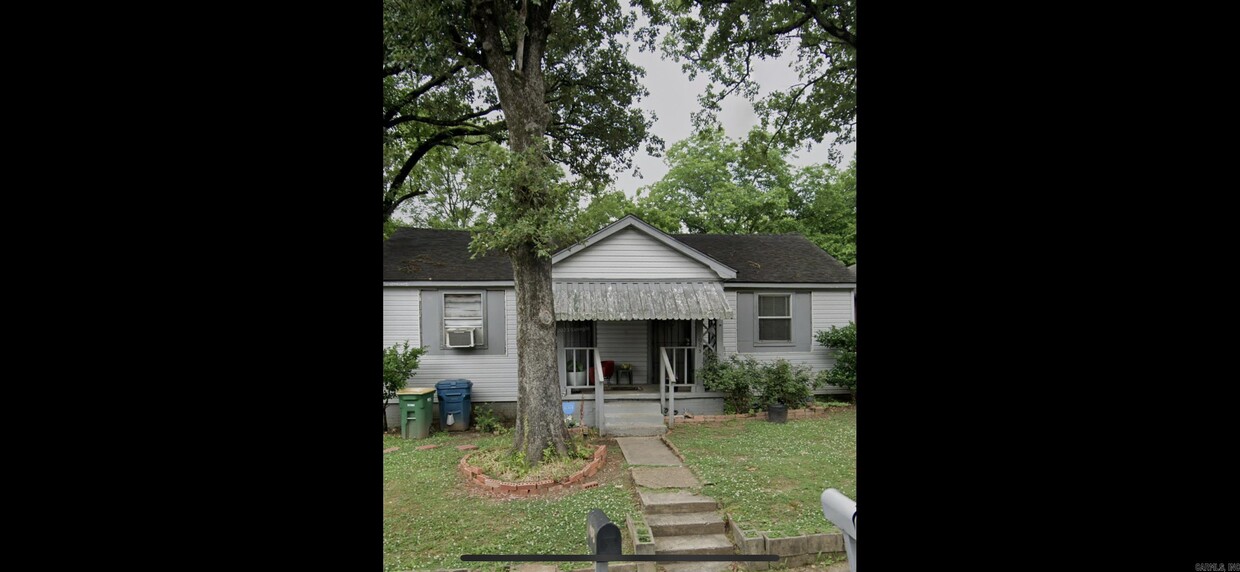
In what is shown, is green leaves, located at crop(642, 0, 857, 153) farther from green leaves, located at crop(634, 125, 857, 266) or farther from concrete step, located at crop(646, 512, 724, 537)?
green leaves, located at crop(634, 125, 857, 266)

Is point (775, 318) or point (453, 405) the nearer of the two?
point (453, 405)

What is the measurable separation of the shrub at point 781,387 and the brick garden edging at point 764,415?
6.2 inches

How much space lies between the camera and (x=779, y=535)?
3652mm

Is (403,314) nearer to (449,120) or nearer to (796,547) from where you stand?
(449,120)

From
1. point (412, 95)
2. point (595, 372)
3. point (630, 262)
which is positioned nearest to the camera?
point (412, 95)

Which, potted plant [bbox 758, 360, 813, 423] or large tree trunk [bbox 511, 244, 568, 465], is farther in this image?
potted plant [bbox 758, 360, 813, 423]

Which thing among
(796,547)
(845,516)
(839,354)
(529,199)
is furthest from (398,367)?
(839,354)

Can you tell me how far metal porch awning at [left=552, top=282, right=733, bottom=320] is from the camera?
25.4ft

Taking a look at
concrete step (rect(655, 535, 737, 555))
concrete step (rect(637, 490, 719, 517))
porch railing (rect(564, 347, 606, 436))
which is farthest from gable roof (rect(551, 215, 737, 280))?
concrete step (rect(655, 535, 737, 555))

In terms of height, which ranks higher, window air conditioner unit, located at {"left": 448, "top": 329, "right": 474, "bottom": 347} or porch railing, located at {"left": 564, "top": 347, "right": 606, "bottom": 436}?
window air conditioner unit, located at {"left": 448, "top": 329, "right": 474, "bottom": 347}

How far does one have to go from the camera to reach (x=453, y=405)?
25.3ft

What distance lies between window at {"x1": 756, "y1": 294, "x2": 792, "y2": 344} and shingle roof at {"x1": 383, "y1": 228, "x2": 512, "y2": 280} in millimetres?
4634

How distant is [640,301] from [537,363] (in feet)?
8.92
